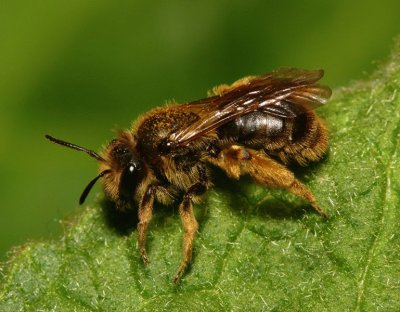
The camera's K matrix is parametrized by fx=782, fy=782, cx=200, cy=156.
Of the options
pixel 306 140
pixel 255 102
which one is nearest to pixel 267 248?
pixel 306 140

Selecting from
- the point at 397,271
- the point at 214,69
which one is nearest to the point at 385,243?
the point at 397,271

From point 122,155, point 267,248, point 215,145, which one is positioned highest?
point 122,155

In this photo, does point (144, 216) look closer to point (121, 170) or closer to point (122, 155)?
point (121, 170)

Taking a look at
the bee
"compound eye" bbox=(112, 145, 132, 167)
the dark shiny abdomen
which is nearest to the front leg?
the bee

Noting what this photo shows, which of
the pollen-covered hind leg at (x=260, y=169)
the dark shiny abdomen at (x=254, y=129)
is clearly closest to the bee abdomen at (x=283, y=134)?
the dark shiny abdomen at (x=254, y=129)

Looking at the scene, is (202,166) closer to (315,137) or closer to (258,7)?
(315,137)

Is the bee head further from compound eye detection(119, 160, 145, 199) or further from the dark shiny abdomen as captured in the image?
the dark shiny abdomen
